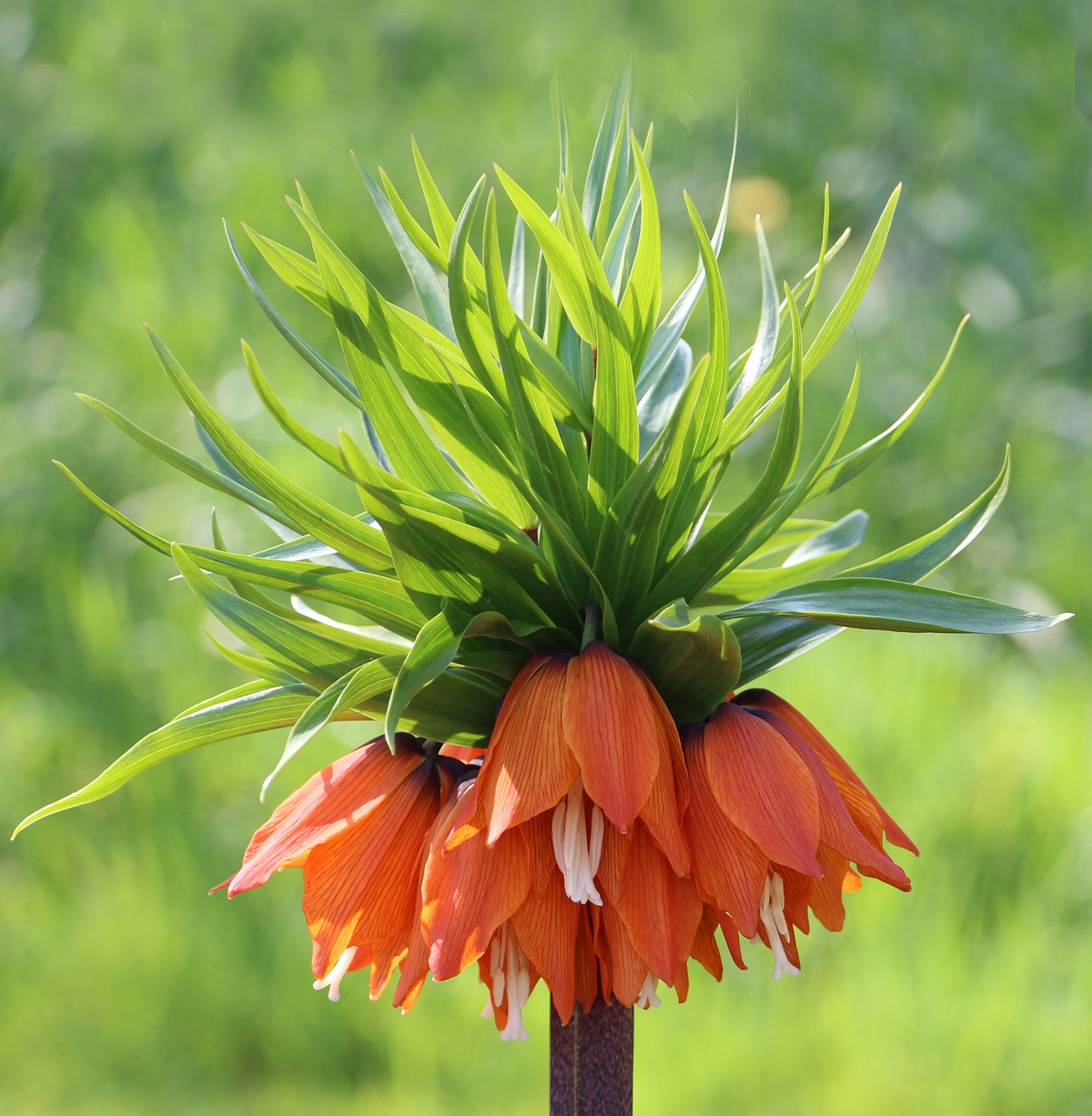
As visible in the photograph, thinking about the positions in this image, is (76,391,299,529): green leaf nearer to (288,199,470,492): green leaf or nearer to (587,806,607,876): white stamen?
(288,199,470,492): green leaf

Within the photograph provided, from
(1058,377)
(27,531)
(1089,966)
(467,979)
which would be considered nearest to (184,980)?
(467,979)

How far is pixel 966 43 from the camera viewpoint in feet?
13.7

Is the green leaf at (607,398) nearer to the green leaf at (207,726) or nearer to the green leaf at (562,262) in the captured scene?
the green leaf at (562,262)

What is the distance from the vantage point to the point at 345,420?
9.90 ft

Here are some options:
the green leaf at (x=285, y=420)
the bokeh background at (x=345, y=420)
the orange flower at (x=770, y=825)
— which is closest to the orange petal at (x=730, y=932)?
the orange flower at (x=770, y=825)

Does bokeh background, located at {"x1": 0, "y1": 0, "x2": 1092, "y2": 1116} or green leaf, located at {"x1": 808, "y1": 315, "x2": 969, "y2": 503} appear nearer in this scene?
green leaf, located at {"x1": 808, "y1": 315, "x2": 969, "y2": 503}

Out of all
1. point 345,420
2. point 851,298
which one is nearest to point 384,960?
point 851,298

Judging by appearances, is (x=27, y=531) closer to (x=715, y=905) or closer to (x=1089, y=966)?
(x=1089, y=966)

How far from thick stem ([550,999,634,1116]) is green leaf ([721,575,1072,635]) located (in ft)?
0.53

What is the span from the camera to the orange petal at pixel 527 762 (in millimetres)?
405

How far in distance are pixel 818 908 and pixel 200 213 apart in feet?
12.6

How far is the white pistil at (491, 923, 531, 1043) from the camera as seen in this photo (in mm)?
437

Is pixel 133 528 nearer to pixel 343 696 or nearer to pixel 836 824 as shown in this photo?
pixel 343 696

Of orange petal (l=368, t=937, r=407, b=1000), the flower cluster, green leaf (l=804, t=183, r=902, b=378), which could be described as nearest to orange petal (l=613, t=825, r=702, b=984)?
the flower cluster
